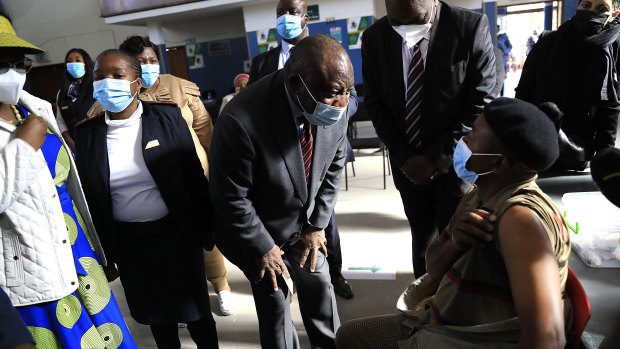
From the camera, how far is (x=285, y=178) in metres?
1.57

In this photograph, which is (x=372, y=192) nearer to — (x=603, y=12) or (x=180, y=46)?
(x=603, y=12)

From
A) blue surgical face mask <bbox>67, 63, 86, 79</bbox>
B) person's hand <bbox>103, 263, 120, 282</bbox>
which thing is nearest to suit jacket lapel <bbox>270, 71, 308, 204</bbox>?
person's hand <bbox>103, 263, 120, 282</bbox>

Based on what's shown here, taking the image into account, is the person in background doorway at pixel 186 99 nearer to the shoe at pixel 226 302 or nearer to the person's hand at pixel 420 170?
the shoe at pixel 226 302

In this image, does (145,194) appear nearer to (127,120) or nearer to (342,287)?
(127,120)

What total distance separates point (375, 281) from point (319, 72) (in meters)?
1.95

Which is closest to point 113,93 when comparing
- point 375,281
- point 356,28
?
point 375,281

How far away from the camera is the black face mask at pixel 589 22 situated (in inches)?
88.9

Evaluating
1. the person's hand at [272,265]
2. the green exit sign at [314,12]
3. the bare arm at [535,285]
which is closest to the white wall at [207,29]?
the green exit sign at [314,12]

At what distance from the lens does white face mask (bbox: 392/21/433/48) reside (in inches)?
77.7

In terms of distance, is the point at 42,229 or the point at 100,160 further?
the point at 100,160

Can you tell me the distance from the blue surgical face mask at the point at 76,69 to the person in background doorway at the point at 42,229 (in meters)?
2.66

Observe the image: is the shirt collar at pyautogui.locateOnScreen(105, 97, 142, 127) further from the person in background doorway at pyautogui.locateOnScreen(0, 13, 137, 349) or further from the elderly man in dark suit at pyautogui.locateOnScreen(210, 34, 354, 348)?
the elderly man in dark suit at pyautogui.locateOnScreen(210, 34, 354, 348)

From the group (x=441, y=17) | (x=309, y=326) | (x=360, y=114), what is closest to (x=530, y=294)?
(x=309, y=326)

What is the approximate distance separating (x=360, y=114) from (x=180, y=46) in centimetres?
773
